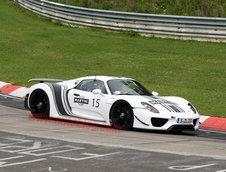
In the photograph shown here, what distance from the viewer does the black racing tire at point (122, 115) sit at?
1172 centimetres

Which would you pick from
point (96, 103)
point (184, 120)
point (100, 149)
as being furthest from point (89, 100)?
point (100, 149)

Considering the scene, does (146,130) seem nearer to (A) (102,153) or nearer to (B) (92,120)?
(B) (92,120)

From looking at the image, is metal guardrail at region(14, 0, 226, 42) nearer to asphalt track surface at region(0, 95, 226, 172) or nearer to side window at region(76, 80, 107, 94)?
side window at region(76, 80, 107, 94)

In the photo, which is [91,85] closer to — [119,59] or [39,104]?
[39,104]

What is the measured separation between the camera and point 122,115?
11.9 metres

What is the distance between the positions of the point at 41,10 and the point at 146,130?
21.2 metres

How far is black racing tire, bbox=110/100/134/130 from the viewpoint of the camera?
38.4 feet

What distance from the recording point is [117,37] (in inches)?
1038

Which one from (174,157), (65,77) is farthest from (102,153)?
(65,77)

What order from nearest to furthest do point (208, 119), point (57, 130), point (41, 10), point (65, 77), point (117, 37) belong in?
1. point (57, 130)
2. point (208, 119)
3. point (65, 77)
4. point (117, 37)
5. point (41, 10)

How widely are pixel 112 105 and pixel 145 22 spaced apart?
1426 cm

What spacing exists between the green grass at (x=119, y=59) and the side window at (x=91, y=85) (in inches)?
116

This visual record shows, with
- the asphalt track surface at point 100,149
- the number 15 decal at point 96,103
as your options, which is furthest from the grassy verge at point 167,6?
the asphalt track surface at point 100,149

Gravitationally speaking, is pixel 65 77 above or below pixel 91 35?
below
